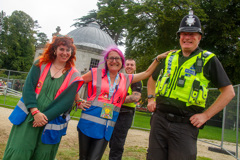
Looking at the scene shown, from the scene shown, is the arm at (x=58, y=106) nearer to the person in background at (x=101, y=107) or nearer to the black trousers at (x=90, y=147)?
the person in background at (x=101, y=107)

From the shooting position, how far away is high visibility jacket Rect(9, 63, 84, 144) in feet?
8.19

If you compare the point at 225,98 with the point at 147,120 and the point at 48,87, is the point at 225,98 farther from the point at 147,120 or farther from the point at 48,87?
the point at 147,120

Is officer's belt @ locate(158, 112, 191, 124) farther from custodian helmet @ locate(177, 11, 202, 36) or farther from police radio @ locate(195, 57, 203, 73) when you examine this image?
custodian helmet @ locate(177, 11, 202, 36)

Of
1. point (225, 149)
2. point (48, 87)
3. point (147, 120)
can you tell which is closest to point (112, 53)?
point (48, 87)

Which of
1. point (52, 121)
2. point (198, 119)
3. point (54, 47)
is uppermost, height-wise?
point (54, 47)

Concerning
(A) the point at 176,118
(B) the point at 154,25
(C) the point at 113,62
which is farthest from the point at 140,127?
(B) the point at 154,25

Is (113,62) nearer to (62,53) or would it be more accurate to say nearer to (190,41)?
(62,53)

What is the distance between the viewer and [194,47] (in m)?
2.47

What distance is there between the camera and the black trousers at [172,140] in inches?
87.6

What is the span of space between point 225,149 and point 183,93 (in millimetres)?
6961

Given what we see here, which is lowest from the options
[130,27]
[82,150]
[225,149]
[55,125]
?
[225,149]

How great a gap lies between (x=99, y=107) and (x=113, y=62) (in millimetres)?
713

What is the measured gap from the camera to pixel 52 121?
261cm

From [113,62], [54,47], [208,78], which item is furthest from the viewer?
[113,62]
